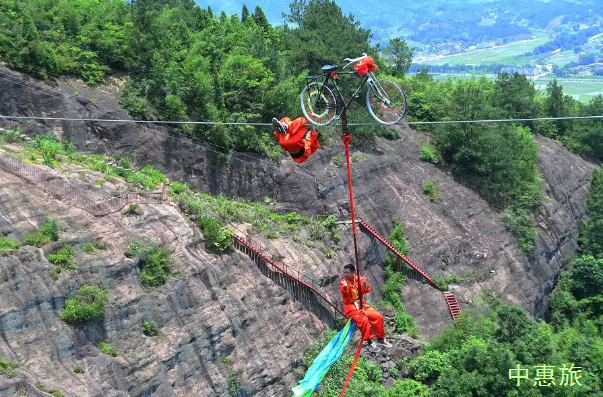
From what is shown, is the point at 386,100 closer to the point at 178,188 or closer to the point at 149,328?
the point at 149,328

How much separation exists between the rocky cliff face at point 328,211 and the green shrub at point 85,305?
0.31m

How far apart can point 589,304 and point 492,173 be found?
26.2 feet

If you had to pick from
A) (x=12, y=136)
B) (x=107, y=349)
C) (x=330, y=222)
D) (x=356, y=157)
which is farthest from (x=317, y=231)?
(x=12, y=136)

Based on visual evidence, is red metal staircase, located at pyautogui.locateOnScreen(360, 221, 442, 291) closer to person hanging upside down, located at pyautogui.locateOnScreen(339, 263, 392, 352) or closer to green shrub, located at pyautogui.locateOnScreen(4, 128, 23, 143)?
person hanging upside down, located at pyautogui.locateOnScreen(339, 263, 392, 352)

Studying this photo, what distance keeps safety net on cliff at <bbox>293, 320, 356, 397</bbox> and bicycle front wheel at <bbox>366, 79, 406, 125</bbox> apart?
4.74 m

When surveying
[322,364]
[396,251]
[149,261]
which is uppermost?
[149,261]

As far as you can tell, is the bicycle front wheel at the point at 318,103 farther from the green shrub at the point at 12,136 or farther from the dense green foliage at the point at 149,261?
the green shrub at the point at 12,136

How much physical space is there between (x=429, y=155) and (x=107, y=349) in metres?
21.0

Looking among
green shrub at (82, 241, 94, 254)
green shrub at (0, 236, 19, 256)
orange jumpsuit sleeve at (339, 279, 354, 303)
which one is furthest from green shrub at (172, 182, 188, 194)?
orange jumpsuit sleeve at (339, 279, 354, 303)

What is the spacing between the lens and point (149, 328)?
1725 cm

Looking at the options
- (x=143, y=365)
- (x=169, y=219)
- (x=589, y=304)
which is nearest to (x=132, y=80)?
(x=169, y=219)

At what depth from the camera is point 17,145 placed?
68.0ft

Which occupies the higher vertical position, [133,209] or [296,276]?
[133,209]

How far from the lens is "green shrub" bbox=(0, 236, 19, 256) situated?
15841 mm
